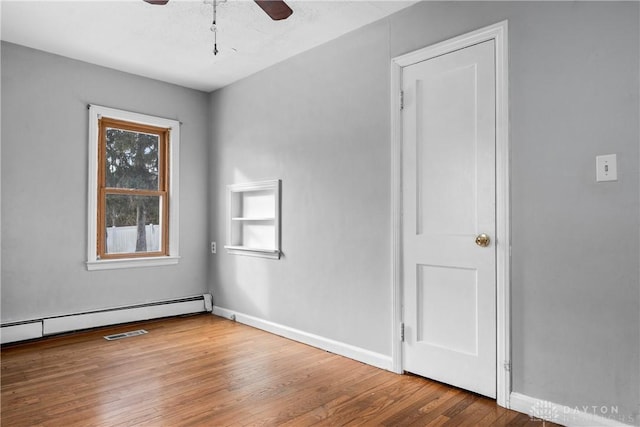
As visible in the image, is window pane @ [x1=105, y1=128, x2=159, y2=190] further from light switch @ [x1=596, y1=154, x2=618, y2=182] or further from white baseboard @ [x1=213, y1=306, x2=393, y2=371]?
light switch @ [x1=596, y1=154, x2=618, y2=182]

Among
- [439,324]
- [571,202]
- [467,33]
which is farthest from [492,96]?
[439,324]

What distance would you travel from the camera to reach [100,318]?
160 inches

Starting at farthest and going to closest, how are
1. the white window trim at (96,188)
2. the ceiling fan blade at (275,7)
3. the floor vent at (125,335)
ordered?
the white window trim at (96,188)
the floor vent at (125,335)
the ceiling fan blade at (275,7)

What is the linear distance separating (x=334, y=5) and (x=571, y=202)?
6.56 ft

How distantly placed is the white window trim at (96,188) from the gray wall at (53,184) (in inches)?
2.2

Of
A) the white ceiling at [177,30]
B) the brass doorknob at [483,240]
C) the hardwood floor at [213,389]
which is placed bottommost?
the hardwood floor at [213,389]

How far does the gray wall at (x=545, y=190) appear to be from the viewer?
2008 millimetres

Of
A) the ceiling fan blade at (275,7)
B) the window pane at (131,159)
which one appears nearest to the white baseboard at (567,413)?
the ceiling fan blade at (275,7)

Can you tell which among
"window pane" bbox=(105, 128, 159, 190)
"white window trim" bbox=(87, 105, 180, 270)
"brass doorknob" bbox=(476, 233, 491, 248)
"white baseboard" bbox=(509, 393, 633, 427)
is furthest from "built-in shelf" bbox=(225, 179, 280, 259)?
"white baseboard" bbox=(509, 393, 633, 427)

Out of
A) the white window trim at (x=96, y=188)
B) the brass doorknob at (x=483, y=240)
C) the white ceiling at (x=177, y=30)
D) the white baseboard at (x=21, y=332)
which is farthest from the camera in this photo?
the white window trim at (x=96, y=188)

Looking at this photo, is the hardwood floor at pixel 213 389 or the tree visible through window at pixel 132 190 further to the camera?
the tree visible through window at pixel 132 190

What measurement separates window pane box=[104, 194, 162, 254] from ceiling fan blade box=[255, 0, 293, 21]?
285 cm

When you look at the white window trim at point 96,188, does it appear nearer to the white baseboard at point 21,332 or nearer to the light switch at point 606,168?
the white baseboard at point 21,332

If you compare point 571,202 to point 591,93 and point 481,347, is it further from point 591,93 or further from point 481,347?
point 481,347
